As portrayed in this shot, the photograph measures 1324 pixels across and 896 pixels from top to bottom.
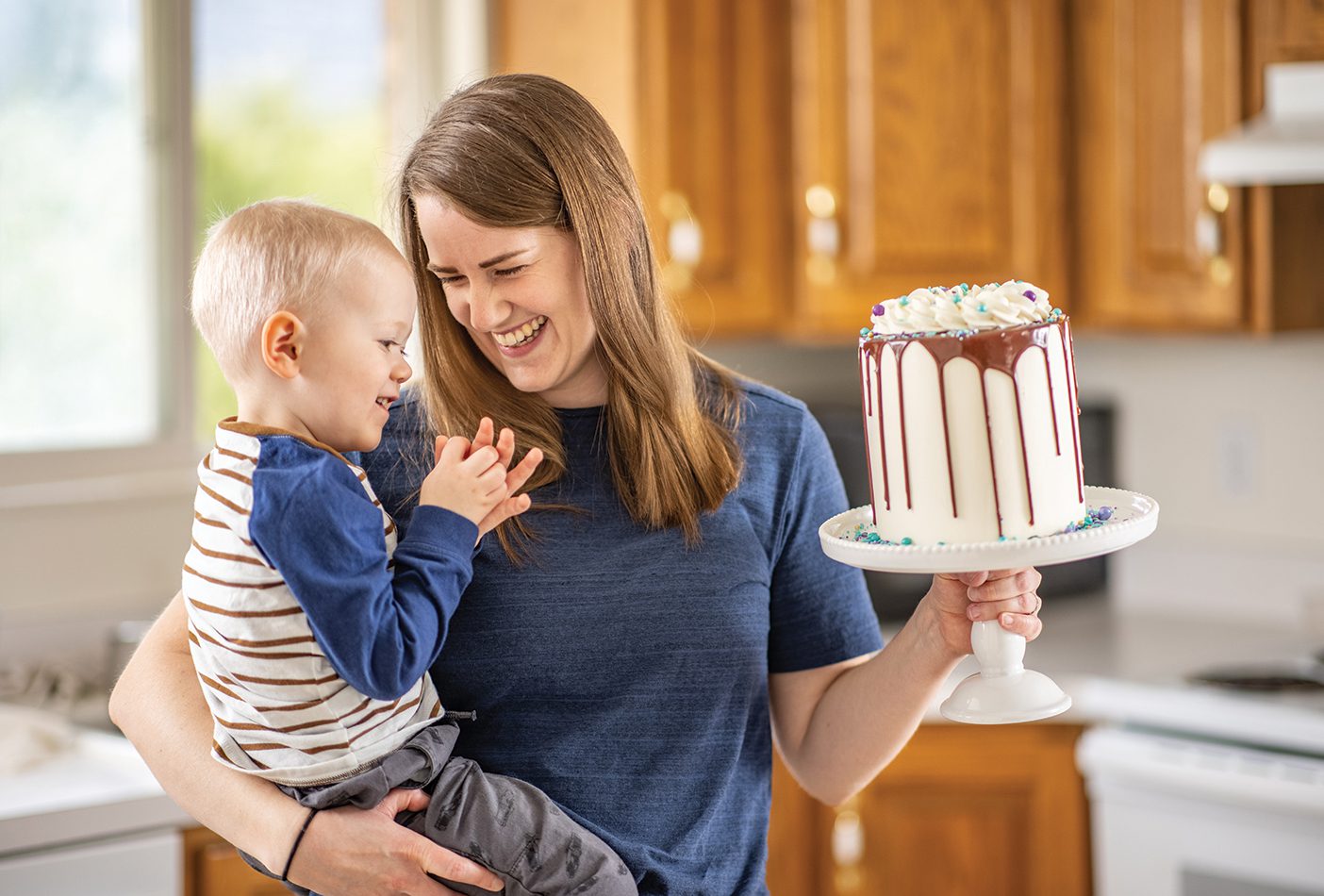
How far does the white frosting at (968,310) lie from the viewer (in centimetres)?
116

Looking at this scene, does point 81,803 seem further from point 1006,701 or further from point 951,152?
point 951,152

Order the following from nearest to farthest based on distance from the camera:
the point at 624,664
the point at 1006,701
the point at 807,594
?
the point at 1006,701 < the point at 624,664 < the point at 807,594

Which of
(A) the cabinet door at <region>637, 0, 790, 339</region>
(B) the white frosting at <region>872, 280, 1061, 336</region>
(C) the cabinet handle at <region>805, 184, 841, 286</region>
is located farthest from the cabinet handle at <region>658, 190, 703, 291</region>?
(B) the white frosting at <region>872, 280, 1061, 336</region>

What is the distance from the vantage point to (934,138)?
2.57m

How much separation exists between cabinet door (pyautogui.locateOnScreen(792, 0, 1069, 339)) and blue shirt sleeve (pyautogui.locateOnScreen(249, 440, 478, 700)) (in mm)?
1601

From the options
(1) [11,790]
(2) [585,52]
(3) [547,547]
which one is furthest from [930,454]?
(2) [585,52]

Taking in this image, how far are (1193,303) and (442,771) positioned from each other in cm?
168

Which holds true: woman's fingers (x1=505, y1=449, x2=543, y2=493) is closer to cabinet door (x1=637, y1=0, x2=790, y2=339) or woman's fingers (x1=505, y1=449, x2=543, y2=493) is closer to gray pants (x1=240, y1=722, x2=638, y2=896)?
gray pants (x1=240, y1=722, x2=638, y2=896)

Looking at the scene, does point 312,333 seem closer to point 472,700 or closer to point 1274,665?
point 472,700

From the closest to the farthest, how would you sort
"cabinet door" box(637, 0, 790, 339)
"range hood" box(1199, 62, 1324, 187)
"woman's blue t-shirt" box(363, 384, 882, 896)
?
1. "woman's blue t-shirt" box(363, 384, 882, 896)
2. "range hood" box(1199, 62, 1324, 187)
3. "cabinet door" box(637, 0, 790, 339)

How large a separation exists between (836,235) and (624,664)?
4.90 ft

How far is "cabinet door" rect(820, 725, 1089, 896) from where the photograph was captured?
91.6 inches

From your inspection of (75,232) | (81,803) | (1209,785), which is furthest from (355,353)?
(75,232)

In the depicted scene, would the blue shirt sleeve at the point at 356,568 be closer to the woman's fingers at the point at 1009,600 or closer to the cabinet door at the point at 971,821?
the woman's fingers at the point at 1009,600
